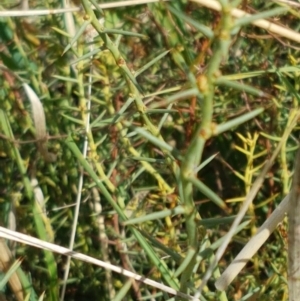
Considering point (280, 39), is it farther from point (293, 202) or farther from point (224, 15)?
point (224, 15)

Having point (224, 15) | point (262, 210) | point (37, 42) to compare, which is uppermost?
point (224, 15)

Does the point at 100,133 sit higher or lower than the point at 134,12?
lower

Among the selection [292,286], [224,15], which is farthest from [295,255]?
[224,15]

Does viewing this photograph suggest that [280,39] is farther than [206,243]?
Yes

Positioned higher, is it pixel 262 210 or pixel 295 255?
pixel 295 255

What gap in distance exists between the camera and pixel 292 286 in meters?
0.66

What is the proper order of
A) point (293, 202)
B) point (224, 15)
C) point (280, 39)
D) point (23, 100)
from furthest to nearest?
point (23, 100)
point (280, 39)
point (293, 202)
point (224, 15)

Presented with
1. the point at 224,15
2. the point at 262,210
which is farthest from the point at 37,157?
the point at 224,15

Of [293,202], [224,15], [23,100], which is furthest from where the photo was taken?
[23,100]

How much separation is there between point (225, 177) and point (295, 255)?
570 millimetres

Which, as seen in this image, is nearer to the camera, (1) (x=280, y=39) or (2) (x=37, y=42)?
(1) (x=280, y=39)

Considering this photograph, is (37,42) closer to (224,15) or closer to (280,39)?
(280,39)

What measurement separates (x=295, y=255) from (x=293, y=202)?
61 millimetres

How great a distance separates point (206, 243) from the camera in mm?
686
